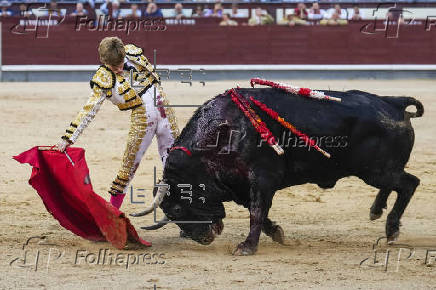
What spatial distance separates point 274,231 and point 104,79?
120 cm

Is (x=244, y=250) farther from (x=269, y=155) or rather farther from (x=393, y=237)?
(x=393, y=237)

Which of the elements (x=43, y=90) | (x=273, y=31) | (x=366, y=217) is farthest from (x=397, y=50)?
(x=366, y=217)

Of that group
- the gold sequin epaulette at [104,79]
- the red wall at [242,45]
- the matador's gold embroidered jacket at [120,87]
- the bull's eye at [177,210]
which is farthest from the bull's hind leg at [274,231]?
the red wall at [242,45]

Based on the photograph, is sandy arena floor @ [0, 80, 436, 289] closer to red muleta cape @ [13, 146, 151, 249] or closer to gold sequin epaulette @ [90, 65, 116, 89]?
red muleta cape @ [13, 146, 151, 249]

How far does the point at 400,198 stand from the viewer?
15.2 feet

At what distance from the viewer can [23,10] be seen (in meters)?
14.5

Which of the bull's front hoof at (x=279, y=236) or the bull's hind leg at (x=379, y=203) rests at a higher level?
the bull's hind leg at (x=379, y=203)

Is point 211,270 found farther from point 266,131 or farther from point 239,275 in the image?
point 266,131

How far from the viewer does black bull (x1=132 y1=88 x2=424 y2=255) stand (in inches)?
174

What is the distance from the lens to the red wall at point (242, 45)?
14.7 metres

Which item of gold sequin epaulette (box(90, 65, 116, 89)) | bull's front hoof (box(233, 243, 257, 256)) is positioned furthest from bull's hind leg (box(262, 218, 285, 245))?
gold sequin epaulette (box(90, 65, 116, 89))

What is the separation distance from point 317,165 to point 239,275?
842 millimetres

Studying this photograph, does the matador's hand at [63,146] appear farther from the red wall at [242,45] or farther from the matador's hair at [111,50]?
the red wall at [242,45]

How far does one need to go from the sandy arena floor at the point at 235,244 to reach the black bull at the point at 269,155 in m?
0.25
